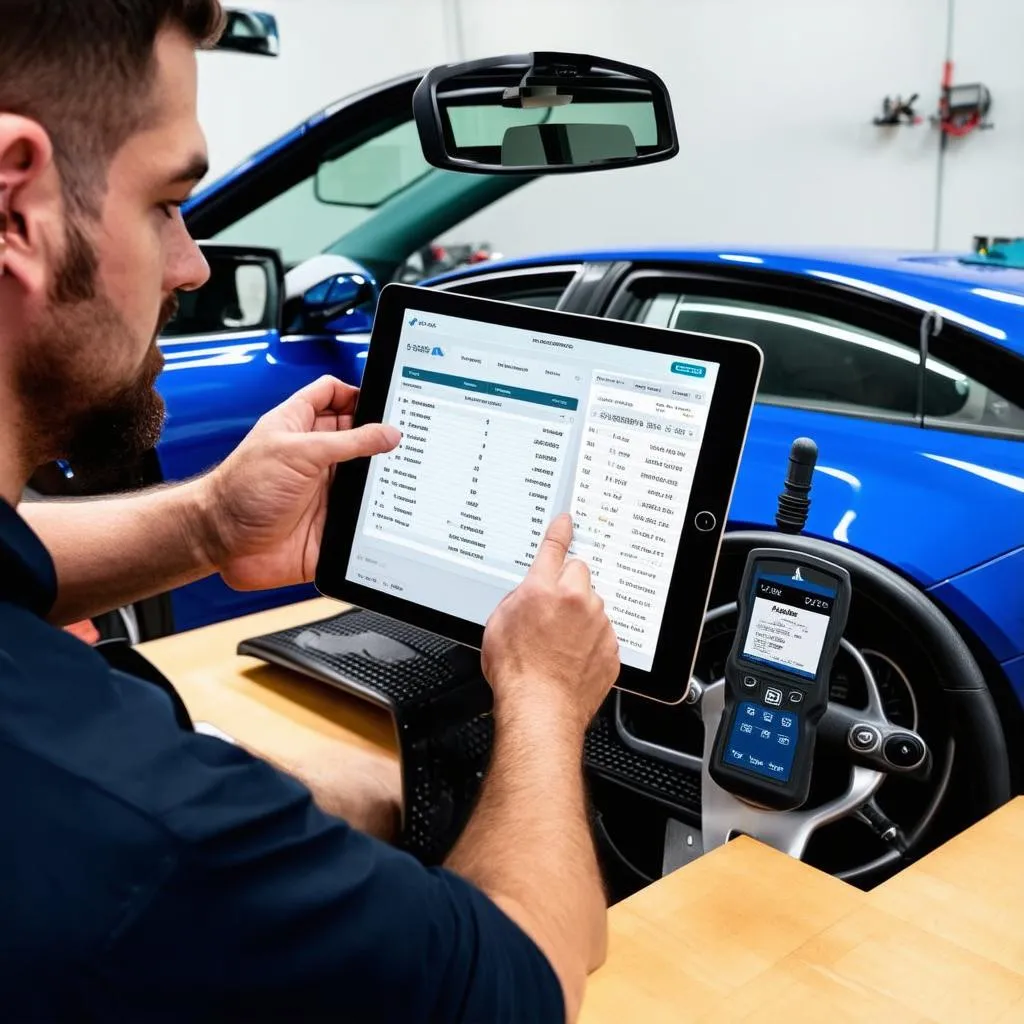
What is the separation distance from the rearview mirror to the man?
545 millimetres

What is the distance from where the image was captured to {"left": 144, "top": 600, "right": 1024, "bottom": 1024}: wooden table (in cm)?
78

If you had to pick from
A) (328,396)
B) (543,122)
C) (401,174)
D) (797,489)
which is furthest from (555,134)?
(401,174)

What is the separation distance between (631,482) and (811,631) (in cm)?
24

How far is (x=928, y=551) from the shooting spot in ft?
4.61

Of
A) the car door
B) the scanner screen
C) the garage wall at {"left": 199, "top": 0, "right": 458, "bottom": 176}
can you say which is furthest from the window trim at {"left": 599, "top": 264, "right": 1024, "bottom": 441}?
the garage wall at {"left": 199, "top": 0, "right": 458, "bottom": 176}

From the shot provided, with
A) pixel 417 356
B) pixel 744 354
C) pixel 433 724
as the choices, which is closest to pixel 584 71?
pixel 417 356

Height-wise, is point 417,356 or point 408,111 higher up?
point 408,111

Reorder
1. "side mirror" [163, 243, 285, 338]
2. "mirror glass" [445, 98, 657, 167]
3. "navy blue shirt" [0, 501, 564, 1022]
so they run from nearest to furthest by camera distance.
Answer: "navy blue shirt" [0, 501, 564, 1022] → "mirror glass" [445, 98, 657, 167] → "side mirror" [163, 243, 285, 338]

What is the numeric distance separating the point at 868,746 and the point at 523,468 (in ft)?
1.75

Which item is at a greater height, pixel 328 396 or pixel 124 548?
pixel 328 396

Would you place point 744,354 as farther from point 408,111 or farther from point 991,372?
point 408,111

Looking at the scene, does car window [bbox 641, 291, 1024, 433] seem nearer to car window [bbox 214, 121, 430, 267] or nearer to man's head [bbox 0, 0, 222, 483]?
car window [bbox 214, 121, 430, 267]

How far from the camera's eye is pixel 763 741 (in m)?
1.03

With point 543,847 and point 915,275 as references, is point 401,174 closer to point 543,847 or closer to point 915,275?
point 915,275
